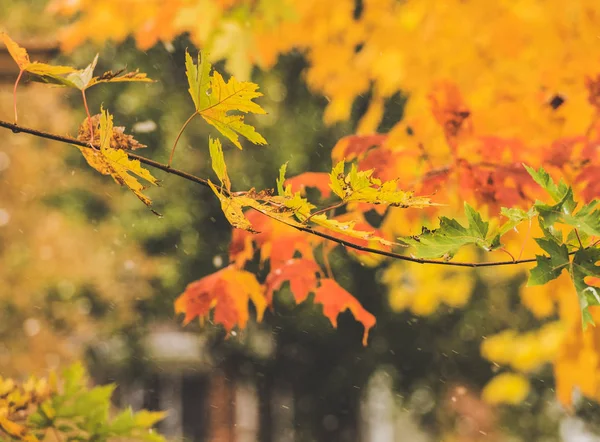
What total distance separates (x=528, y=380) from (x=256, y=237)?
6.01m

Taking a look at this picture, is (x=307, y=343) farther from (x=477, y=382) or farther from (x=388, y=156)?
(x=388, y=156)

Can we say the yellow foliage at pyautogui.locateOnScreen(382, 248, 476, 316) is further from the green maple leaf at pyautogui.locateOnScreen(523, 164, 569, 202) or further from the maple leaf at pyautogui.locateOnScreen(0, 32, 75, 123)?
the maple leaf at pyautogui.locateOnScreen(0, 32, 75, 123)

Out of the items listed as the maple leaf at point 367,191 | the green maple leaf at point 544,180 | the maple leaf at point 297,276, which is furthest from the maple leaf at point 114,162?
the maple leaf at point 297,276

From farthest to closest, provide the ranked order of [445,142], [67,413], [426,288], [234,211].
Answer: [426,288]
[445,142]
[67,413]
[234,211]

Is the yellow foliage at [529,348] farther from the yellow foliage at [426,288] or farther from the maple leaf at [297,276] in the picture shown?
the maple leaf at [297,276]

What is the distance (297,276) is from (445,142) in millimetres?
1529

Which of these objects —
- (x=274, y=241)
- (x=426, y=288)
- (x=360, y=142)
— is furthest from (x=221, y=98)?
(x=426, y=288)

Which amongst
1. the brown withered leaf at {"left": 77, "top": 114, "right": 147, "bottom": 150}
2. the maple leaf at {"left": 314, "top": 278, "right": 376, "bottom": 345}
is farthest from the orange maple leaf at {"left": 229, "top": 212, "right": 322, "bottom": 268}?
the brown withered leaf at {"left": 77, "top": 114, "right": 147, "bottom": 150}

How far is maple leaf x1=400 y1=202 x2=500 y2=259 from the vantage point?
1063mm

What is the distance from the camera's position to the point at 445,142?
145 inches

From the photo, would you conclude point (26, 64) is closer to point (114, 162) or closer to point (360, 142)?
point (114, 162)

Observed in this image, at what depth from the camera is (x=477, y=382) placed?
7.62 m

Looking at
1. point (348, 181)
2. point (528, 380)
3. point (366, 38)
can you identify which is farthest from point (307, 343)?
point (348, 181)

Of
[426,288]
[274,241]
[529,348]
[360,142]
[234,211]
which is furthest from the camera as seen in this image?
[426,288]
